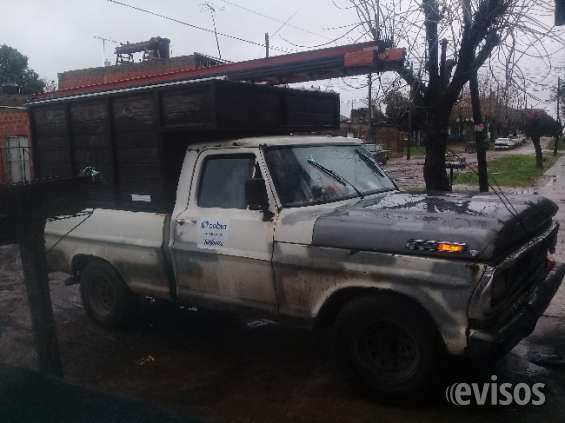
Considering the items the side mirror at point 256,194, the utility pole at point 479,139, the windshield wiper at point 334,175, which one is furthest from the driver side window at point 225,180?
the utility pole at point 479,139

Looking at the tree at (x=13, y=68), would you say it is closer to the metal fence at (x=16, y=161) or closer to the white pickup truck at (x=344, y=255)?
the metal fence at (x=16, y=161)

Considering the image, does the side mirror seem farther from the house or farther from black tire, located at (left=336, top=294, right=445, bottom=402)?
the house

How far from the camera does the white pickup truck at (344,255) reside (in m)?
3.47

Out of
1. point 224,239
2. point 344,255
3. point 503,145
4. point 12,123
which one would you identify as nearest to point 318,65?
point 224,239

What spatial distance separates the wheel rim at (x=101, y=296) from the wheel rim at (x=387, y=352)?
116 inches

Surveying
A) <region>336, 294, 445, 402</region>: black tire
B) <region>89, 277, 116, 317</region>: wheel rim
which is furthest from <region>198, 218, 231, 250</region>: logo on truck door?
<region>89, 277, 116, 317</region>: wheel rim

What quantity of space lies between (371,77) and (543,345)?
370 cm

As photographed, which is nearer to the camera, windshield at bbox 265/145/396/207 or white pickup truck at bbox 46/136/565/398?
white pickup truck at bbox 46/136/565/398

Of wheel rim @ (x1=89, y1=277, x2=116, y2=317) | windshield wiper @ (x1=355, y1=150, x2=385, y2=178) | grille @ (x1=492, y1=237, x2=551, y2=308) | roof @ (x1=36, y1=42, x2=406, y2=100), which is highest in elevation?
roof @ (x1=36, y1=42, x2=406, y2=100)

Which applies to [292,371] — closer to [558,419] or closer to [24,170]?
[558,419]

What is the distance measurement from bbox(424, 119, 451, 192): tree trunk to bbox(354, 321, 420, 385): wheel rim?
3.83 metres

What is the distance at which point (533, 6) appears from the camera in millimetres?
6035

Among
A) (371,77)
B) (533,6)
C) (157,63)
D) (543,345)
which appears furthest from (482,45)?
(157,63)

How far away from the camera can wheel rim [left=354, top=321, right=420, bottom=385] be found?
376cm
